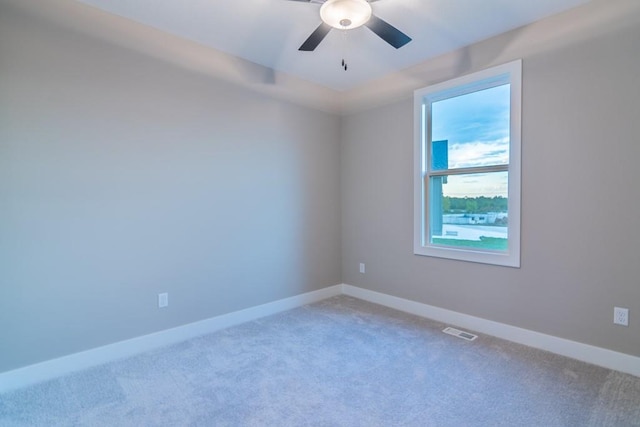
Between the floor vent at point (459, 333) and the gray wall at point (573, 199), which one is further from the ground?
the gray wall at point (573, 199)

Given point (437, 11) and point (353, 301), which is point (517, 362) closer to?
point (353, 301)

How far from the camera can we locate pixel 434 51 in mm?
3023

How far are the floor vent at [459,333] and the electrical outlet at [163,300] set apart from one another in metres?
2.49

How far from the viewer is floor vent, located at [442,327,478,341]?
2.81 meters

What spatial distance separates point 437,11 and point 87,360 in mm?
3673

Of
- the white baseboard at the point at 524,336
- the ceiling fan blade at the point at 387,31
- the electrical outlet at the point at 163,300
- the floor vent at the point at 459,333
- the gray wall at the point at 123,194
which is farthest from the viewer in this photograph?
the floor vent at the point at 459,333

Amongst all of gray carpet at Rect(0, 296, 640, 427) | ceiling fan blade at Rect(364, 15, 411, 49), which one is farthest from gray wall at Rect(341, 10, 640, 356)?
ceiling fan blade at Rect(364, 15, 411, 49)

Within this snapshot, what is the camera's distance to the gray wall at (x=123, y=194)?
6.95ft

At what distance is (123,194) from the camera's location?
250 cm

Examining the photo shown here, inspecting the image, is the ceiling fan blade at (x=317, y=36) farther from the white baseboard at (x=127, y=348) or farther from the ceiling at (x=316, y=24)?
the white baseboard at (x=127, y=348)

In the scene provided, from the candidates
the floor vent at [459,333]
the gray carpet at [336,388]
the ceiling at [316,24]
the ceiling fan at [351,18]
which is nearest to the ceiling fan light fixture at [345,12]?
the ceiling fan at [351,18]

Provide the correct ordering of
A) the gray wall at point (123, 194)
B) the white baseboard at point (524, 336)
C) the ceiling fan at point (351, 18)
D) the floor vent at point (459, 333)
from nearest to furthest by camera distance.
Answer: the ceiling fan at point (351, 18) < the gray wall at point (123, 194) < the white baseboard at point (524, 336) < the floor vent at point (459, 333)

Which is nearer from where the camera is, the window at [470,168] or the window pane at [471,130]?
the window at [470,168]

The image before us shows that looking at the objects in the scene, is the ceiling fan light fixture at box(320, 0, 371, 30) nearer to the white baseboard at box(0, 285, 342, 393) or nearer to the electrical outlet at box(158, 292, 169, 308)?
the electrical outlet at box(158, 292, 169, 308)
